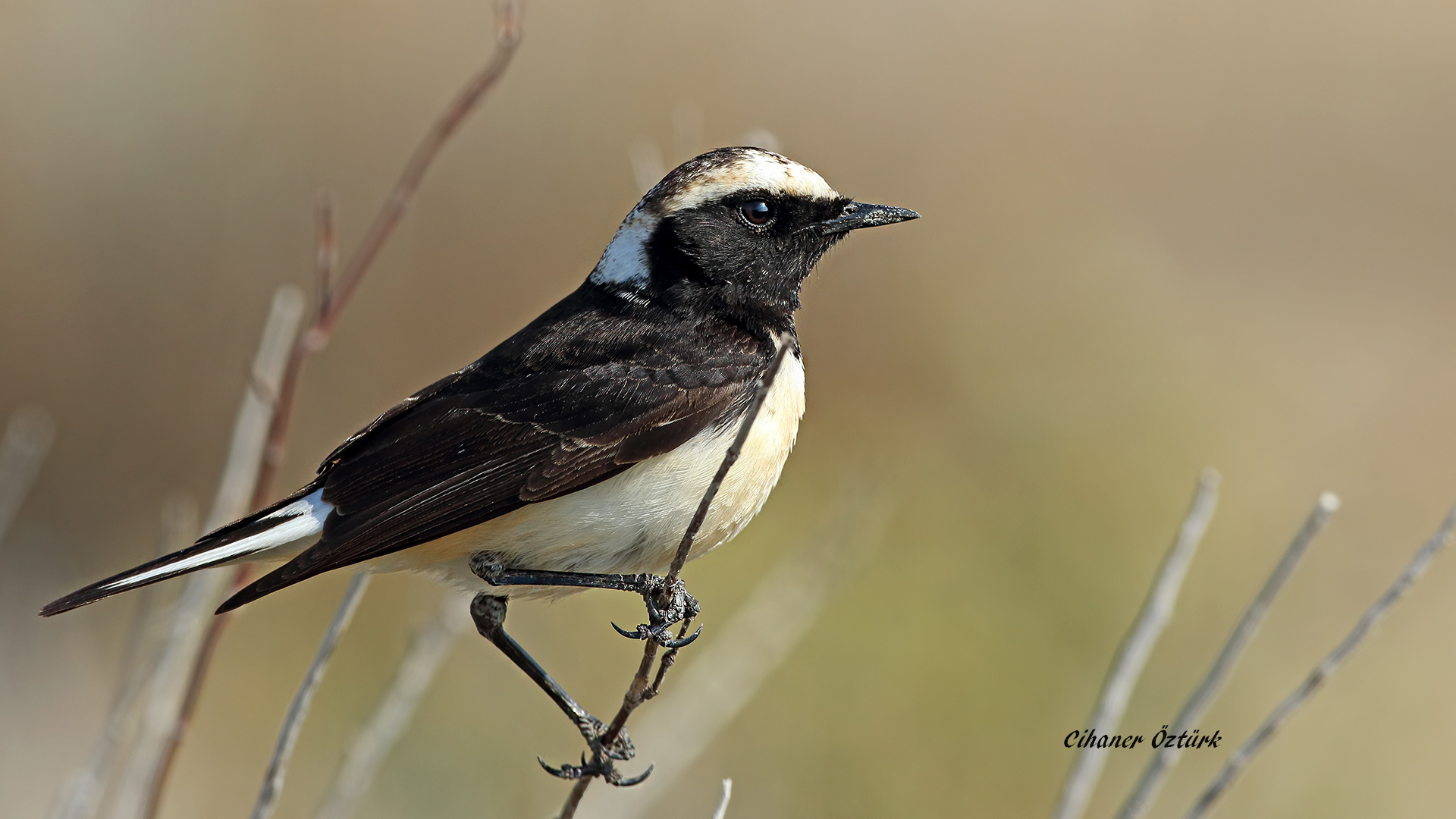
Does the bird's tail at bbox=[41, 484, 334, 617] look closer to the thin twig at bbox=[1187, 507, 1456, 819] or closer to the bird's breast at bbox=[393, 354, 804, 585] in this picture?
the bird's breast at bbox=[393, 354, 804, 585]

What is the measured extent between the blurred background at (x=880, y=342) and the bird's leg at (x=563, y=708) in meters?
0.24

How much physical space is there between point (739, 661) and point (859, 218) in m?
1.46

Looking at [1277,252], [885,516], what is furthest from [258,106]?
[1277,252]

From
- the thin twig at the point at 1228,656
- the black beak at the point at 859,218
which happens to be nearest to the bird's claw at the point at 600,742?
the thin twig at the point at 1228,656

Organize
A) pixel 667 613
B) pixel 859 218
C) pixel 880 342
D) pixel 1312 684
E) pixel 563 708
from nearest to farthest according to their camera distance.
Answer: pixel 1312 684, pixel 667 613, pixel 859 218, pixel 563 708, pixel 880 342

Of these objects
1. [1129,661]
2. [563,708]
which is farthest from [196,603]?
[1129,661]

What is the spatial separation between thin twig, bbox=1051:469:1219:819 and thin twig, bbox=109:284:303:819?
2.20 m

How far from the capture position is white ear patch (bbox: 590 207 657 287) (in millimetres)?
4410

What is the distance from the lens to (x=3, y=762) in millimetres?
6562

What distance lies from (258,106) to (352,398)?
224cm

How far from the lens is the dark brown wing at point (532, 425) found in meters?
3.77

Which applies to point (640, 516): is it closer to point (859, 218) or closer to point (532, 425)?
point (532, 425)

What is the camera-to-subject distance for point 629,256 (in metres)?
4.46

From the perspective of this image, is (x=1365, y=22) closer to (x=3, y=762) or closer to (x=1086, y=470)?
(x=1086, y=470)
